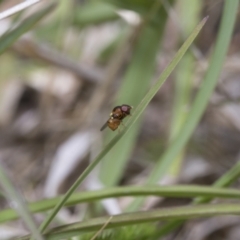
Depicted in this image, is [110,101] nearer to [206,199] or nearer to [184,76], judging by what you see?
[184,76]

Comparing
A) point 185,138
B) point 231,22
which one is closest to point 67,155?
point 185,138

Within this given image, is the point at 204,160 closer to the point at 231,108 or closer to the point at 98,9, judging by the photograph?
the point at 231,108

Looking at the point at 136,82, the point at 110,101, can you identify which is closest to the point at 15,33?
the point at 136,82

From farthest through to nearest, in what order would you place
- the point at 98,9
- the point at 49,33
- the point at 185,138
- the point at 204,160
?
the point at 49,33, the point at 98,9, the point at 204,160, the point at 185,138

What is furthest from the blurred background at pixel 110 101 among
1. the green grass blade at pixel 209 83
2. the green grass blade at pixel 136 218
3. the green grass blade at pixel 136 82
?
the green grass blade at pixel 136 218

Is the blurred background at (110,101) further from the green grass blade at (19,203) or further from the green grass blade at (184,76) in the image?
the green grass blade at (19,203)

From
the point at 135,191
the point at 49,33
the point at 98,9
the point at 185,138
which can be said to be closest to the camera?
the point at 135,191

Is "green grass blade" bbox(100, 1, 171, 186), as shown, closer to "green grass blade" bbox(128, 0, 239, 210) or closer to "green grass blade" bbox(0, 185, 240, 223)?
"green grass blade" bbox(128, 0, 239, 210)
